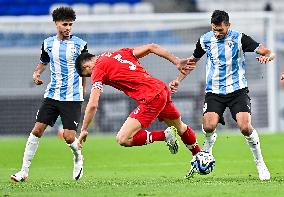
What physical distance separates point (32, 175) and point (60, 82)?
162cm

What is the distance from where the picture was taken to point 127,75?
11117 mm

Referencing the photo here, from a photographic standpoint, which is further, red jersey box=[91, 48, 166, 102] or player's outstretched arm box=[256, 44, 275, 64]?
red jersey box=[91, 48, 166, 102]

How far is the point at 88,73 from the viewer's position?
11078 mm

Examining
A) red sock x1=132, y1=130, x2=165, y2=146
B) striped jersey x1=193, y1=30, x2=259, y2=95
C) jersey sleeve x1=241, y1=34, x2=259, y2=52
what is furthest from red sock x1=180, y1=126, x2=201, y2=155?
jersey sleeve x1=241, y1=34, x2=259, y2=52

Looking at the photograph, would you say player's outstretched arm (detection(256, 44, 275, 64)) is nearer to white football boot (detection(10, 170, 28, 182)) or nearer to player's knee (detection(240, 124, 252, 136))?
player's knee (detection(240, 124, 252, 136))

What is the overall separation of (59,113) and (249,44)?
2.78 m

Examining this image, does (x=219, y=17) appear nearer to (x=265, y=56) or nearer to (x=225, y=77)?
(x=265, y=56)

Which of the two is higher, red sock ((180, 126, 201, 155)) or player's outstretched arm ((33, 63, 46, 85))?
player's outstretched arm ((33, 63, 46, 85))

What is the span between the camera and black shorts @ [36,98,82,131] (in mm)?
12141

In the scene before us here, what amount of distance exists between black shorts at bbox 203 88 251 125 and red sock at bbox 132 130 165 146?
66cm

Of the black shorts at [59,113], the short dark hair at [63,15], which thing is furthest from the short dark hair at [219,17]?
the black shorts at [59,113]

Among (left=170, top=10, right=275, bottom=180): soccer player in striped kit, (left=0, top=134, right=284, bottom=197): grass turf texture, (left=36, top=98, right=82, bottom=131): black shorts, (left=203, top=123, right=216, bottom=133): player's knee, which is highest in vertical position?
(left=170, top=10, right=275, bottom=180): soccer player in striped kit

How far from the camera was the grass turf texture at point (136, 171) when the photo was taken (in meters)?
9.61

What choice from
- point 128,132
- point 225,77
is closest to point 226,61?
point 225,77
